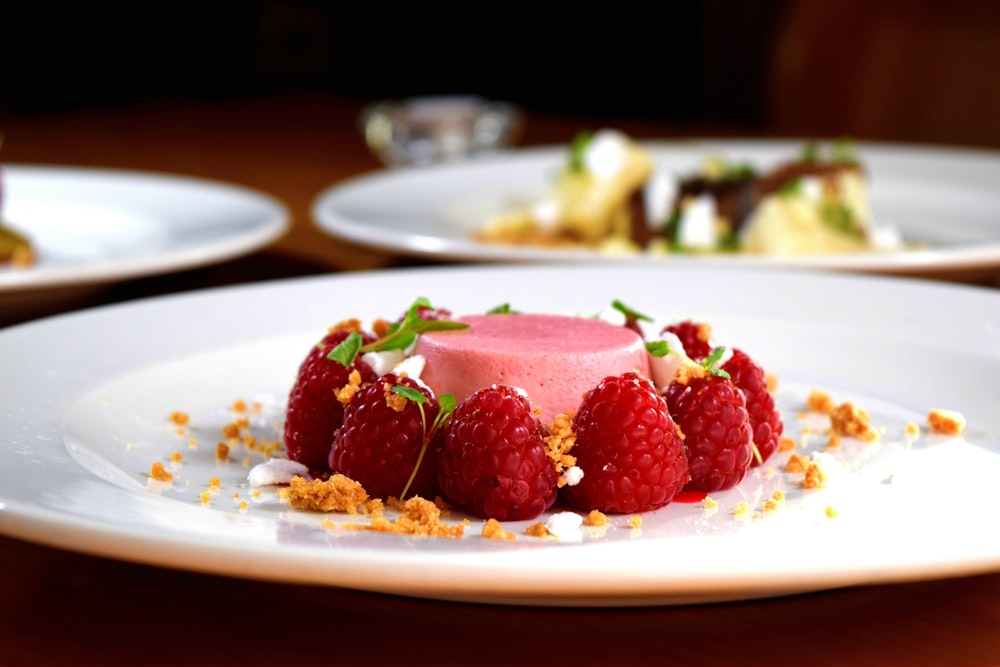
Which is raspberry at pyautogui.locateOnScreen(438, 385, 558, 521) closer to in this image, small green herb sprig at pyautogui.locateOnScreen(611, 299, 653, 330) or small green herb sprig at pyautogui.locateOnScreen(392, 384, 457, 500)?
small green herb sprig at pyautogui.locateOnScreen(392, 384, 457, 500)

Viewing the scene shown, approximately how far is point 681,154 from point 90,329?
5.77 ft

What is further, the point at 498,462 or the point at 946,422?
the point at 946,422

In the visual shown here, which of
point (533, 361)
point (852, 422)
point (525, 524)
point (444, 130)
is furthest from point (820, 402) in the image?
point (444, 130)

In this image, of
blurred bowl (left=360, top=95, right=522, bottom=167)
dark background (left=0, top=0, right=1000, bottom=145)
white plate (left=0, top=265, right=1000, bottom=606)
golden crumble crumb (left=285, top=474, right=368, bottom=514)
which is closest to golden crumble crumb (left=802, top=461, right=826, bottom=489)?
white plate (left=0, top=265, right=1000, bottom=606)

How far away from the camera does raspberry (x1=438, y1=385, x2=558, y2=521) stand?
35.4 inches

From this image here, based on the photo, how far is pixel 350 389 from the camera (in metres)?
1.02

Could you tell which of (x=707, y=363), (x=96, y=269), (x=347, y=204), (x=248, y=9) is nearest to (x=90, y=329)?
(x=96, y=269)

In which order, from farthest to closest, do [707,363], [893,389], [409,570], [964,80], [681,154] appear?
[964,80], [681,154], [893,389], [707,363], [409,570]

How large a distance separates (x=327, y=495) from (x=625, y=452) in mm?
201

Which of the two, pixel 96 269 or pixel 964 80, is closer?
pixel 96 269

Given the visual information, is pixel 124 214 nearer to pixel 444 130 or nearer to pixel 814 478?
pixel 444 130

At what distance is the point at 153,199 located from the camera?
86.7 inches

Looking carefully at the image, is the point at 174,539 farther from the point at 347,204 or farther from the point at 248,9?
the point at 248,9

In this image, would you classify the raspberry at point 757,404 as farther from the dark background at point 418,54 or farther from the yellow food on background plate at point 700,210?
the dark background at point 418,54
